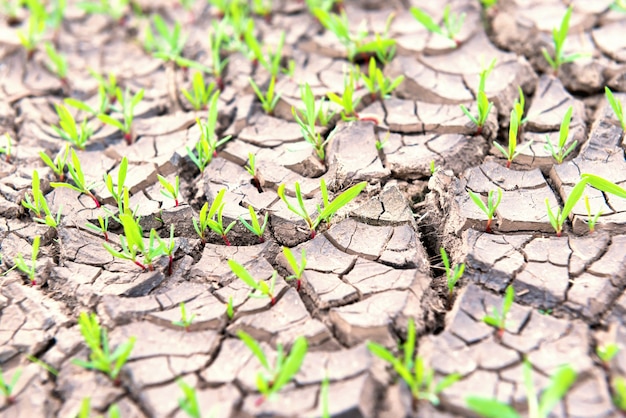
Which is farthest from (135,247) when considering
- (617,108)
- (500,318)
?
(617,108)

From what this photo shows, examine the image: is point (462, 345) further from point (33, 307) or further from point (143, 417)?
point (33, 307)

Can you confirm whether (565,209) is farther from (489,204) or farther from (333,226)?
(333,226)

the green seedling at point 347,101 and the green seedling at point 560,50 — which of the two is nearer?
the green seedling at point 347,101

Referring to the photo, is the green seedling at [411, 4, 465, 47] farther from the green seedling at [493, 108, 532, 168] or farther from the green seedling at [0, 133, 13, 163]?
the green seedling at [0, 133, 13, 163]

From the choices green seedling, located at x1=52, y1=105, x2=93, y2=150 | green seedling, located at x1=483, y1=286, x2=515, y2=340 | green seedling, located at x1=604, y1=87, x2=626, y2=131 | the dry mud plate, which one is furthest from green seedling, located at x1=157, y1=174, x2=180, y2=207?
green seedling, located at x1=604, y1=87, x2=626, y2=131

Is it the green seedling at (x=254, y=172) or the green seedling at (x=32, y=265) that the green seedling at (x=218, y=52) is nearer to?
the green seedling at (x=254, y=172)

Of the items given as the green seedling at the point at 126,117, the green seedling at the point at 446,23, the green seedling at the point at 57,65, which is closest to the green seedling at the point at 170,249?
the green seedling at the point at 126,117
